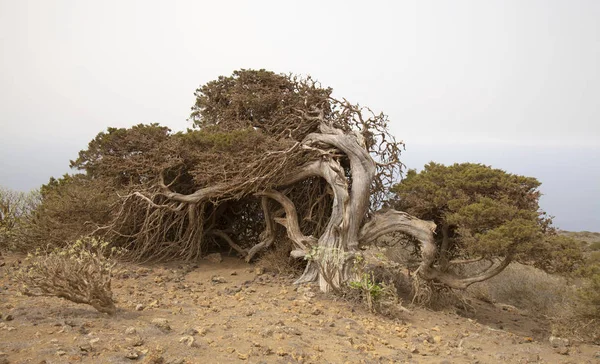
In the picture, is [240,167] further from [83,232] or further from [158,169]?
[83,232]

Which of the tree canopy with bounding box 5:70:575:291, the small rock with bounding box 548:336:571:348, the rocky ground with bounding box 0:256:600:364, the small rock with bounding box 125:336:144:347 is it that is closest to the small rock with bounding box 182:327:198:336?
the rocky ground with bounding box 0:256:600:364

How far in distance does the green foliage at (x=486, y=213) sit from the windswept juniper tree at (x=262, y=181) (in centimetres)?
50

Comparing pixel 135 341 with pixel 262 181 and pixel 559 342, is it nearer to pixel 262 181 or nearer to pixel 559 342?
pixel 262 181

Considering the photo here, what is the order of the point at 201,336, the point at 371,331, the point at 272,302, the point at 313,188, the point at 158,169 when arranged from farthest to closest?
1. the point at 313,188
2. the point at 158,169
3. the point at 272,302
4. the point at 371,331
5. the point at 201,336

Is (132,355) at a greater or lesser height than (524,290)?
lesser

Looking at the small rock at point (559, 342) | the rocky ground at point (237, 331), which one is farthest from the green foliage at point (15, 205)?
the small rock at point (559, 342)

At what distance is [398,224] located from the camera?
9047mm

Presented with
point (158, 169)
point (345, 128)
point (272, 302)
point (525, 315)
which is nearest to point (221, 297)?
point (272, 302)

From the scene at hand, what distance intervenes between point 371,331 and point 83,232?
649 cm

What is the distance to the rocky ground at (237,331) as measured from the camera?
4.72 metres

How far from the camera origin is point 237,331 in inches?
223

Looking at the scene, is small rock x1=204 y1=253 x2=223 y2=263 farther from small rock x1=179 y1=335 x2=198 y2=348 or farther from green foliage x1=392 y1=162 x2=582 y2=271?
small rock x1=179 y1=335 x2=198 y2=348

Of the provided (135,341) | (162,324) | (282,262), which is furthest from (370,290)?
(135,341)

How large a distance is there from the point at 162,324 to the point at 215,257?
5.11 metres
